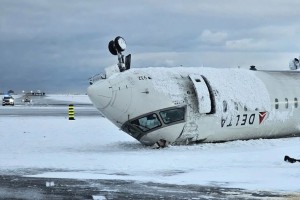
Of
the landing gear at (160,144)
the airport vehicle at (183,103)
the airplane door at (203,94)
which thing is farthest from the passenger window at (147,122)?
the airplane door at (203,94)

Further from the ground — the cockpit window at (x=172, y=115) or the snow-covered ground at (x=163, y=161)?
the cockpit window at (x=172, y=115)

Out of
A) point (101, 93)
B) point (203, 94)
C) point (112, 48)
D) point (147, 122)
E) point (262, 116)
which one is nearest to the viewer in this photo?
point (101, 93)

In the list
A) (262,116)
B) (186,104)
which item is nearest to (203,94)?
(186,104)

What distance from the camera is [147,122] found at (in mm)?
20422

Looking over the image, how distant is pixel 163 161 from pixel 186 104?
444cm

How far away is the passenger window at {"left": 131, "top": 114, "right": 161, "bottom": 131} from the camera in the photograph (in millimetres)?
20359

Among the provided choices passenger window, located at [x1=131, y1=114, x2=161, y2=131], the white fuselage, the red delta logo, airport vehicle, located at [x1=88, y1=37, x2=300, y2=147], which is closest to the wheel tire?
airport vehicle, located at [x1=88, y1=37, x2=300, y2=147]

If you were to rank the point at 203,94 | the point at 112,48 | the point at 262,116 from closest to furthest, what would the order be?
the point at 203,94, the point at 112,48, the point at 262,116

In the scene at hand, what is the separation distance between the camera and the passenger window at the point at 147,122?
20359 millimetres

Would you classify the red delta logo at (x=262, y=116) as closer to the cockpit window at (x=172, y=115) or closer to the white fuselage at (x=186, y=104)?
the white fuselage at (x=186, y=104)

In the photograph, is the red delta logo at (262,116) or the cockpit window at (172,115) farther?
the red delta logo at (262,116)

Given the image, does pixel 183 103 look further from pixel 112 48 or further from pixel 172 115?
pixel 112 48

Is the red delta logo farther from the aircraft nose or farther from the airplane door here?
the aircraft nose

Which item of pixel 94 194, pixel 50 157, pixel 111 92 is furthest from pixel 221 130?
pixel 94 194
